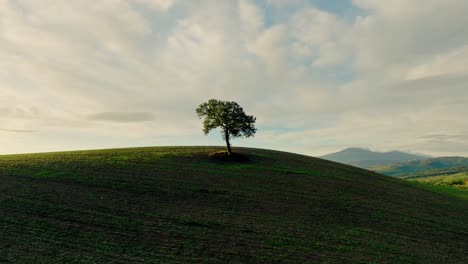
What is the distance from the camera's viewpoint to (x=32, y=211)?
25078mm

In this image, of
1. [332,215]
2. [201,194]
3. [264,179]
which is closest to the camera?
[332,215]

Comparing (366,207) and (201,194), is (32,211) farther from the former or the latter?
(366,207)

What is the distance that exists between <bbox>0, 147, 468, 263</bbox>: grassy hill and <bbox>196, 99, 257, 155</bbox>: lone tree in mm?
8616

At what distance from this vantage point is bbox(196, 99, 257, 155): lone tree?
171 ft

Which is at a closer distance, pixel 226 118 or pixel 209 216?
pixel 209 216

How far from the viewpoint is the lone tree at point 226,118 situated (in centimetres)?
5216

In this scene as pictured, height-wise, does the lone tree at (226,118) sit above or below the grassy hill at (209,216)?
above

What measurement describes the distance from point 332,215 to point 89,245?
2212 centimetres

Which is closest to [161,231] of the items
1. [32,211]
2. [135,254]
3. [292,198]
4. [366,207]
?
[135,254]

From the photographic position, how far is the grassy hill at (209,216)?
65.3 ft

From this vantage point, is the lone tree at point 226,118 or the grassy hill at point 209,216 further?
the lone tree at point 226,118

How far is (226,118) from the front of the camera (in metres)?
51.9

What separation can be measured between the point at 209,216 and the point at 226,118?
89.3 ft

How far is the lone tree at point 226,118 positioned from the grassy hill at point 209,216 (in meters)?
8.62
